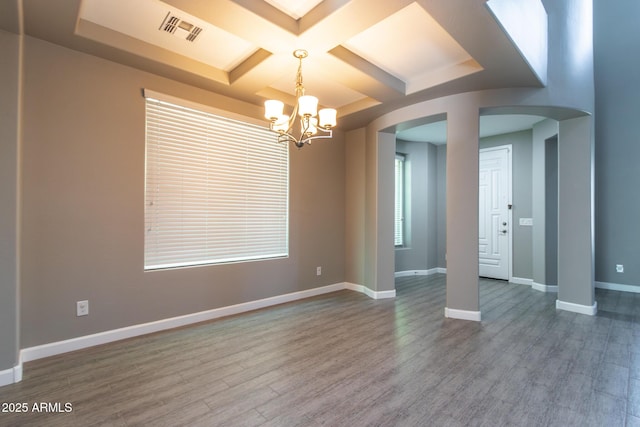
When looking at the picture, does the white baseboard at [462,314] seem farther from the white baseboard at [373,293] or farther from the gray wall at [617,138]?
the gray wall at [617,138]

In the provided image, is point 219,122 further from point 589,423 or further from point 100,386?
point 589,423

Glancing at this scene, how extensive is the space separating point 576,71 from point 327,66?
3.02 m

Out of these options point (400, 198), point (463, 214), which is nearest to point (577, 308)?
point (463, 214)

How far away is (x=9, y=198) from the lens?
215cm

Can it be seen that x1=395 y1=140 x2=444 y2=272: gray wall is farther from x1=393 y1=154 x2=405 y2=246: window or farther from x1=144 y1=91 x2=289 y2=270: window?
x1=144 y1=91 x2=289 y2=270: window

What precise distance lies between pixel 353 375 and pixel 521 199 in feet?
15.7

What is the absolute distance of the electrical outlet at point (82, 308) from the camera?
105 inches

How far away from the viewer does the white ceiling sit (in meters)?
4.66

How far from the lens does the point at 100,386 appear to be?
6.94 ft

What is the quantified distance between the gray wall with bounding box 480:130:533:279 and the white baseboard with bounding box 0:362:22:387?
21.4ft

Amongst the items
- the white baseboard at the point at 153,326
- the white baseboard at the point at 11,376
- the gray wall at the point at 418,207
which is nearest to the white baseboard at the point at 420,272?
the gray wall at the point at 418,207

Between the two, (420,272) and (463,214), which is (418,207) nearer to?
(420,272)

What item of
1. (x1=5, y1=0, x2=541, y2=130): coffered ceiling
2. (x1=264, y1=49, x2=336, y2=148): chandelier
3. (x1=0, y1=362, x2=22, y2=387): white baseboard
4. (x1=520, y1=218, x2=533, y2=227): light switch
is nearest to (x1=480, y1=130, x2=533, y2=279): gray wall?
(x1=520, y1=218, x2=533, y2=227): light switch

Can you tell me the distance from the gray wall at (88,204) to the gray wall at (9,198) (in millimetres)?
327
